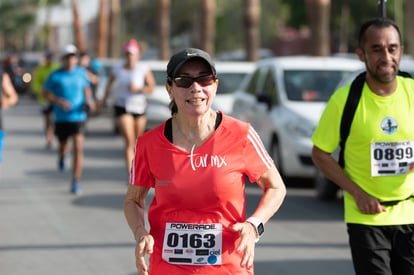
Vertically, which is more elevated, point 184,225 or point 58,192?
point 184,225

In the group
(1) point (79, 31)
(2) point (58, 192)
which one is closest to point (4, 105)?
(2) point (58, 192)

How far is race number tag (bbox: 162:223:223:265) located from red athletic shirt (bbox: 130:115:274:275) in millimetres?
18

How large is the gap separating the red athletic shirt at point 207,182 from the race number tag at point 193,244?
2 cm

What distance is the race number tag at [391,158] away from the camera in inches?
213

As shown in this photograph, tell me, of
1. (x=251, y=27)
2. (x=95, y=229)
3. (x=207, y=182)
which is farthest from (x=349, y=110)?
(x=251, y=27)

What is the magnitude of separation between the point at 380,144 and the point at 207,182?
141 cm

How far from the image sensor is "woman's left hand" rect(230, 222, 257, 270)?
13.8ft

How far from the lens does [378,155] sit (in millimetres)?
5402

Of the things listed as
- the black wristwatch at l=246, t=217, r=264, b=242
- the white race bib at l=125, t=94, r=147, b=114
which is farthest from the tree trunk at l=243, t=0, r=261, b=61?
the black wristwatch at l=246, t=217, r=264, b=242

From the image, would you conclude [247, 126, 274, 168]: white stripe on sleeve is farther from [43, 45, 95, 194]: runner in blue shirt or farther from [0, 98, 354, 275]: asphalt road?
[43, 45, 95, 194]: runner in blue shirt

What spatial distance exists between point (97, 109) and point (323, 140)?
32.1 feet

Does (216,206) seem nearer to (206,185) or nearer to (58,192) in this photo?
(206,185)

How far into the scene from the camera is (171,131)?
4.56m

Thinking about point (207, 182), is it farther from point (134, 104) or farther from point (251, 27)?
point (251, 27)
